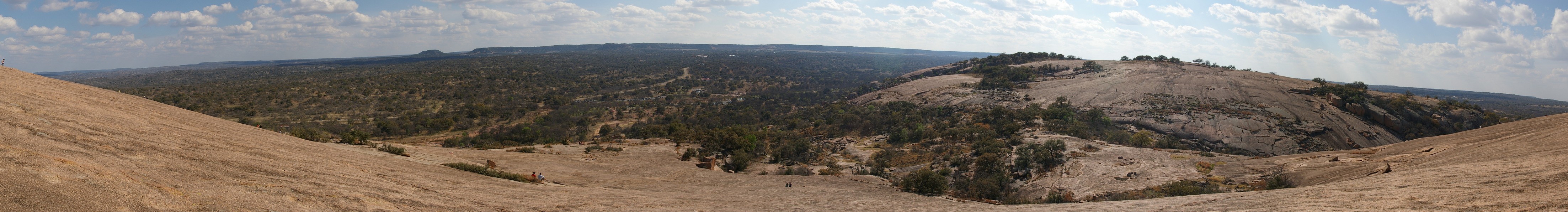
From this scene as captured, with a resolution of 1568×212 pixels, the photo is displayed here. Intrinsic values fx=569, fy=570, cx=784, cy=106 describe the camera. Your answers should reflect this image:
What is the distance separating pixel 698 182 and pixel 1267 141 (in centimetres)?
3433

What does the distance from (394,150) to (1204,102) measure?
5280 centimetres

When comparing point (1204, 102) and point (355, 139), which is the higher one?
point (1204, 102)

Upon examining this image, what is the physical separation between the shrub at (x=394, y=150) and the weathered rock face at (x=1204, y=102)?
40.4 metres

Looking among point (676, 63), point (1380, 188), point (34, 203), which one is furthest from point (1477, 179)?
point (676, 63)

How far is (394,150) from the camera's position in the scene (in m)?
18.7

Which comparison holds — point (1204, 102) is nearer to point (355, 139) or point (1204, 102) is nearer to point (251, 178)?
point (355, 139)

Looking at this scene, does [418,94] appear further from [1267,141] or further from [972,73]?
[1267,141]

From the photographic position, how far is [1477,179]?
35.0 ft

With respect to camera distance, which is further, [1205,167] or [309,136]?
[1205,167]

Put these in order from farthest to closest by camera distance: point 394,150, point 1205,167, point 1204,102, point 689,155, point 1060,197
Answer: point 1204,102, point 689,155, point 1205,167, point 1060,197, point 394,150

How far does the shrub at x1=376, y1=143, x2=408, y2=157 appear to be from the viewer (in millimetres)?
18422

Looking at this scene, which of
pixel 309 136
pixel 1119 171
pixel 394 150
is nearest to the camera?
pixel 394 150

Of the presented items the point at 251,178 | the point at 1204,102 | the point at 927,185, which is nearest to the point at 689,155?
the point at 927,185

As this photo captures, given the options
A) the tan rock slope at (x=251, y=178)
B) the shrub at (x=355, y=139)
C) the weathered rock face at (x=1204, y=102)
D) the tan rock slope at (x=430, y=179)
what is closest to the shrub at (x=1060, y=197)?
the tan rock slope at (x=430, y=179)
